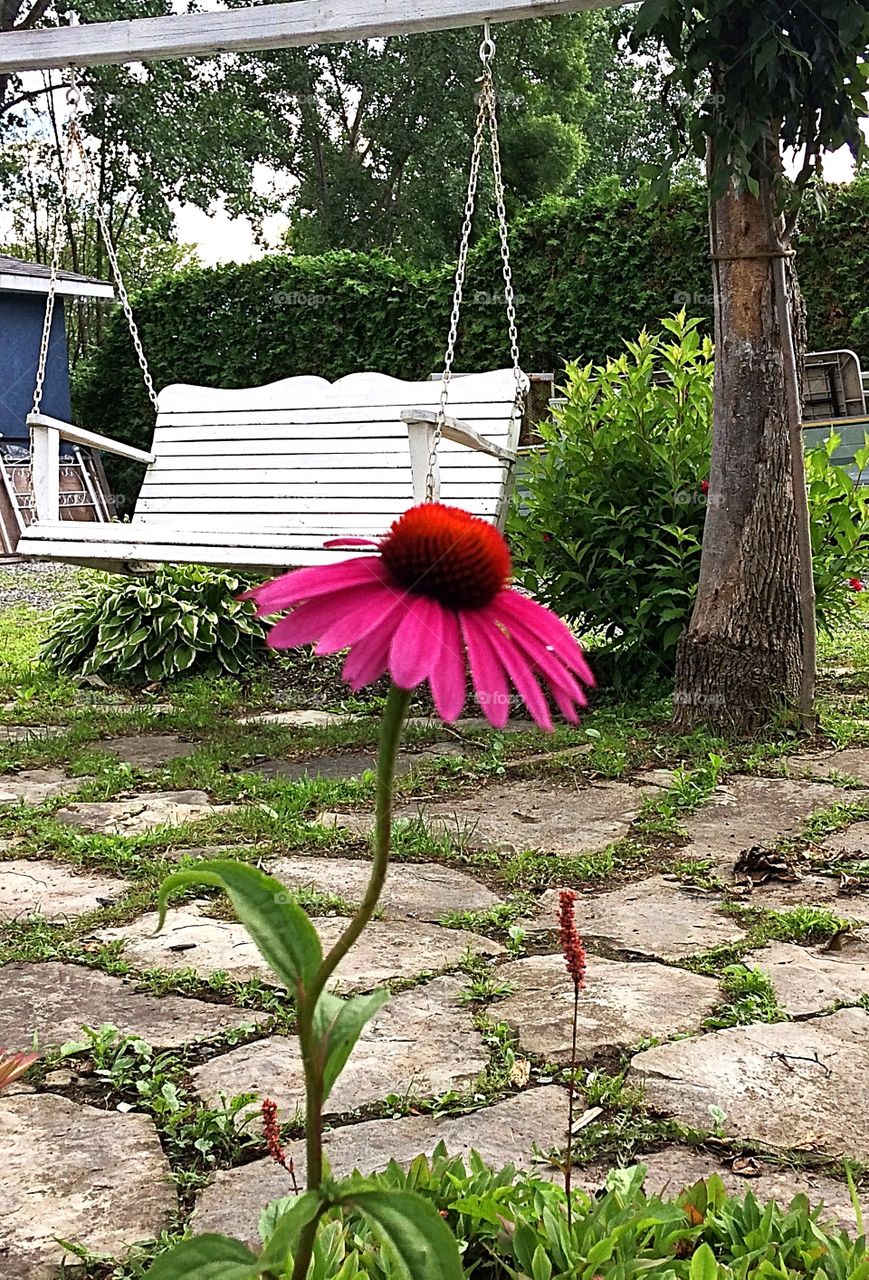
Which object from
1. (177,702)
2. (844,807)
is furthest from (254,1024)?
(177,702)

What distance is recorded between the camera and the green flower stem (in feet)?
2.27

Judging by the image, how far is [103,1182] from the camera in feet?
4.61

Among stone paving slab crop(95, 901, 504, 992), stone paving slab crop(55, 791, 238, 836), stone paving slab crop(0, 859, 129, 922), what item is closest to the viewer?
stone paving slab crop(95, 901, 504, 992)

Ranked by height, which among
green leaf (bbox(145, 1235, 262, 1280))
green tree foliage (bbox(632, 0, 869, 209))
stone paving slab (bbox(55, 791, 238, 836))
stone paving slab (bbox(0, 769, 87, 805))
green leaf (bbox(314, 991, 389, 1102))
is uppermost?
green tree foliage (bbox(632, 0, 869, 209))

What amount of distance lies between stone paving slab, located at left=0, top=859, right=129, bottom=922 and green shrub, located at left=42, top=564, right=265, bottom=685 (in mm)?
2296

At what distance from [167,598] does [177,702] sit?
697 mm

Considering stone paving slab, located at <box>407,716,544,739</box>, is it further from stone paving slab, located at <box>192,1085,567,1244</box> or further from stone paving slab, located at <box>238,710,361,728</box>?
stone paving slab, located at <box>192,1085,567,1244</box>

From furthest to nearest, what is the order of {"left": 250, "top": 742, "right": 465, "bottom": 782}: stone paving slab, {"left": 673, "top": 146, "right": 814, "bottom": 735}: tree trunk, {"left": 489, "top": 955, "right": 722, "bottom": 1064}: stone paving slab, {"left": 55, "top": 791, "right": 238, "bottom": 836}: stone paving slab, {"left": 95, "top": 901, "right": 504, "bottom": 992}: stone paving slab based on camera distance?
{"left": 673, "top": 146, "right": 814, "bottom": 735}: tree trunk < {"left": 250, "top": 742, "right": 465, "bottom": 782}: stone paving slab < {"left": 55, "top": 791, "right": 238, "bottom": 836}: stone paving slab < {"left": 95, "top": 901, "right": 504, "bottom": 992}: stone paving slab < {"left": 489, "top": 955, "right": 722, "bottom": 1064}: stone paving slab

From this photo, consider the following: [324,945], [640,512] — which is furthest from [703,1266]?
[640,512]

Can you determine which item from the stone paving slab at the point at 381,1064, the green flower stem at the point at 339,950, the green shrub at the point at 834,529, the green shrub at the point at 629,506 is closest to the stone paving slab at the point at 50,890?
the stone paving slab at the point at 381,1064

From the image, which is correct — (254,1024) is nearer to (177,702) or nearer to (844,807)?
(844,807)

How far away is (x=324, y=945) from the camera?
2.20 m

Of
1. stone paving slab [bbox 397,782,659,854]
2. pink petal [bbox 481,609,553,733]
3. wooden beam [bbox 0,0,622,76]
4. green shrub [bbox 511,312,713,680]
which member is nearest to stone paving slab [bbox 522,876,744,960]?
stone paving slab [bbox 397,782,659,854]

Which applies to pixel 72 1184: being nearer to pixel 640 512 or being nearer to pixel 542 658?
pixel 542 658
